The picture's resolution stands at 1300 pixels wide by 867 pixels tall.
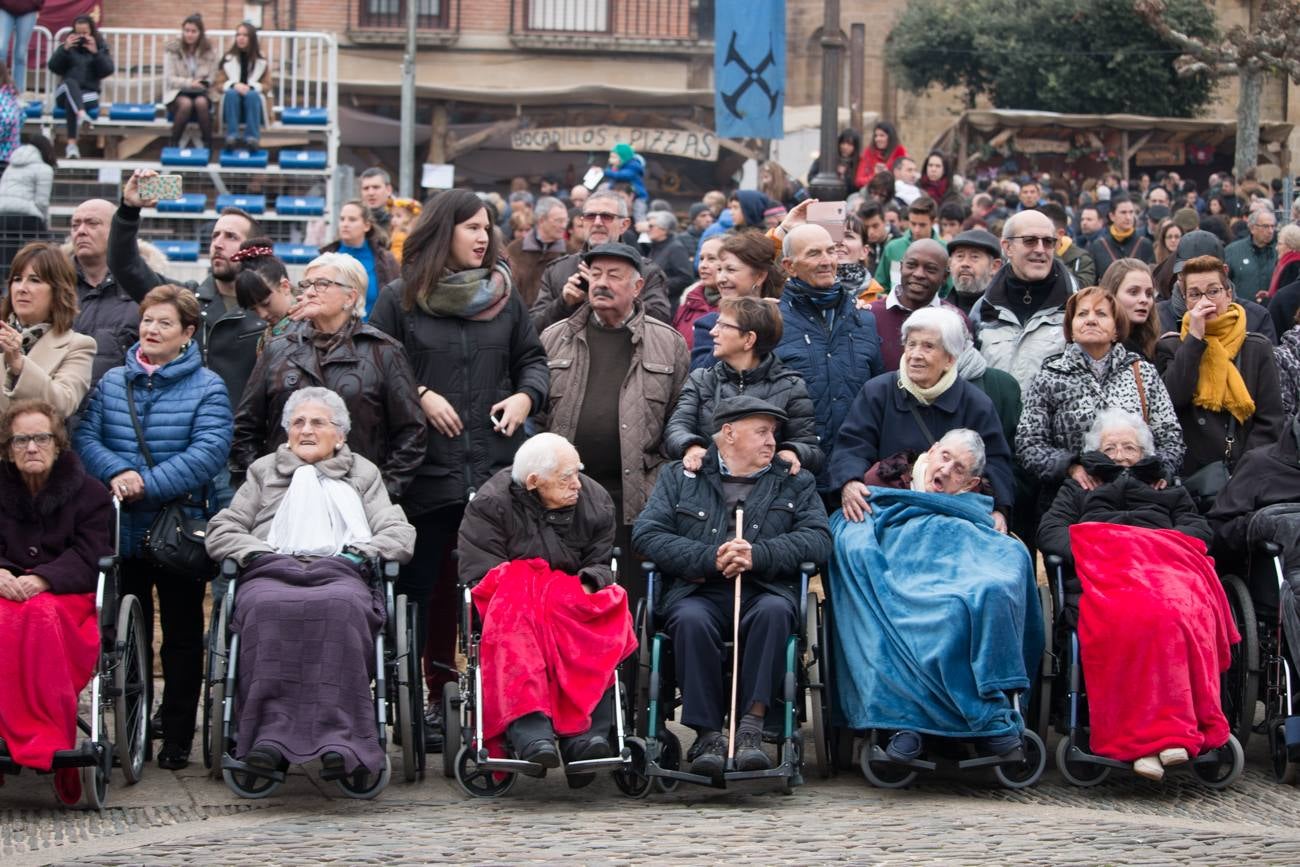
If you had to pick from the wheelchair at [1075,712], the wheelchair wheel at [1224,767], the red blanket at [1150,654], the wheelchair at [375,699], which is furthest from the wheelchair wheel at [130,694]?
the wheelchair wheel at [1224,767]

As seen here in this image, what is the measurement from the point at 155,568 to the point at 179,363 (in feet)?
2.78

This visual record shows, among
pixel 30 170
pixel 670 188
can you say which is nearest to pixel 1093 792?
pixel 30 170

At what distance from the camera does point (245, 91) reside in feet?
65.4

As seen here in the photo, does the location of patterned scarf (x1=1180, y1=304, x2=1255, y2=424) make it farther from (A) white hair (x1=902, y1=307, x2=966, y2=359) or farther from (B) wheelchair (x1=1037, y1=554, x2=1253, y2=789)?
(A) white hair (x1=902, y1=307, x2=966, y2=359)

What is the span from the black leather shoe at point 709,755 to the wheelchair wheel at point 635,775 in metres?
0.18

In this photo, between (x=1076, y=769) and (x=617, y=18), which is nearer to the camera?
(x=1076, y=769)

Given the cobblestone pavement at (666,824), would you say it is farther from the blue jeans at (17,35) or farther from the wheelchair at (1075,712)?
the blue jeans at (17,35)

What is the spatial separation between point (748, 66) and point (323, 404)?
9109 millimetres

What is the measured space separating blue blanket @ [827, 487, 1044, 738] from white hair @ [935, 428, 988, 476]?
127 millimetres

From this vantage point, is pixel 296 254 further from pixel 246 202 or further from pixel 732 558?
pixel 732 558

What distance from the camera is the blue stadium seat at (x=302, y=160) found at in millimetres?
19562

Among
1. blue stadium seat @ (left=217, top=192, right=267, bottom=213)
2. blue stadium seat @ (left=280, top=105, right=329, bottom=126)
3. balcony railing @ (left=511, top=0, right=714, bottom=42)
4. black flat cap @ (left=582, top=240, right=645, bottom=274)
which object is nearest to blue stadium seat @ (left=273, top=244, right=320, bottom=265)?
blue stadium seat @ (left=217, top=192, right=267, bottom=213)

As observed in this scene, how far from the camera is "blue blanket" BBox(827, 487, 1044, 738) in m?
7.14

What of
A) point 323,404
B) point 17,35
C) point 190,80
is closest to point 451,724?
point 323,404
